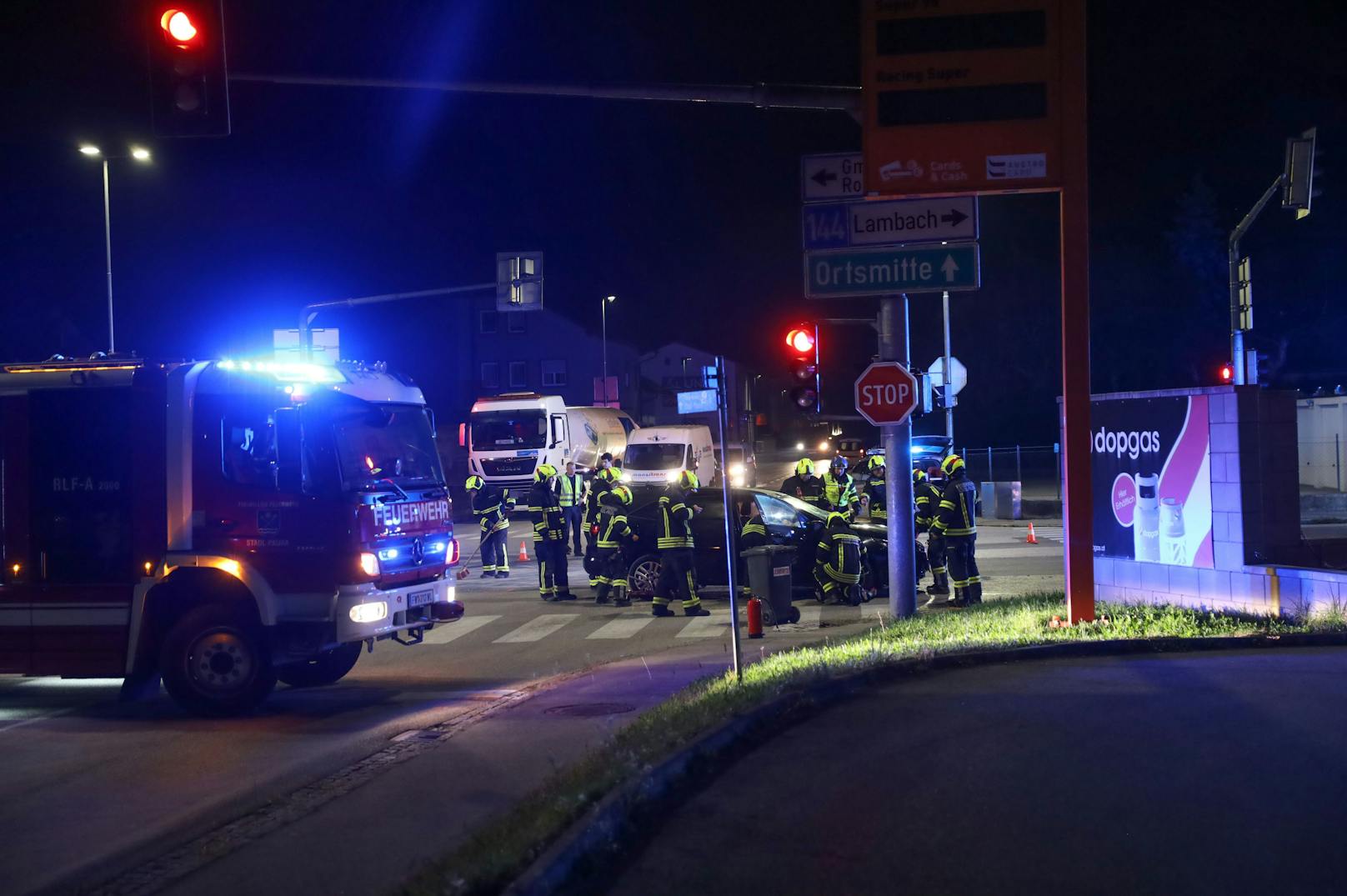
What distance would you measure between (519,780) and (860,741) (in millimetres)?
2131

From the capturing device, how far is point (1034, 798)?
6223 millimetres

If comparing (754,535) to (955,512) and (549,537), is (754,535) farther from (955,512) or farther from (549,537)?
(549,537)

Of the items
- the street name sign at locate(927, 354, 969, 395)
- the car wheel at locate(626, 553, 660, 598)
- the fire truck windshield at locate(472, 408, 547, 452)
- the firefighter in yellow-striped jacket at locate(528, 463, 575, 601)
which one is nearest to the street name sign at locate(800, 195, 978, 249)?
the car wheel at locate(626, 553, 660, 598)

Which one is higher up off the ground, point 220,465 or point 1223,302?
point 1223,302

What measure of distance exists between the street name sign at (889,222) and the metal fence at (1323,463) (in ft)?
48.2

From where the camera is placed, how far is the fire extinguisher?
1365 cm

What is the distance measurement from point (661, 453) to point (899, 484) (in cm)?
2278

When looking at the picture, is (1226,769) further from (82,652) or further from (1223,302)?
(1223,302)

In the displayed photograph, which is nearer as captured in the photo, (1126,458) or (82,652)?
(82,652)

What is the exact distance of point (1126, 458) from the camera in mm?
13742

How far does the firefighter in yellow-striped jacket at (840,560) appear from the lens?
16156 mm

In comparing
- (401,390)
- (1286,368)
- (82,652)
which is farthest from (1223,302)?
(82,652)

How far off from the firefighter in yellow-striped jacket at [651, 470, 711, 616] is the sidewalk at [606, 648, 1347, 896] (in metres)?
6.84

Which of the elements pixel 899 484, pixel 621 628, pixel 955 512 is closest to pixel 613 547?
pixel 621 628
